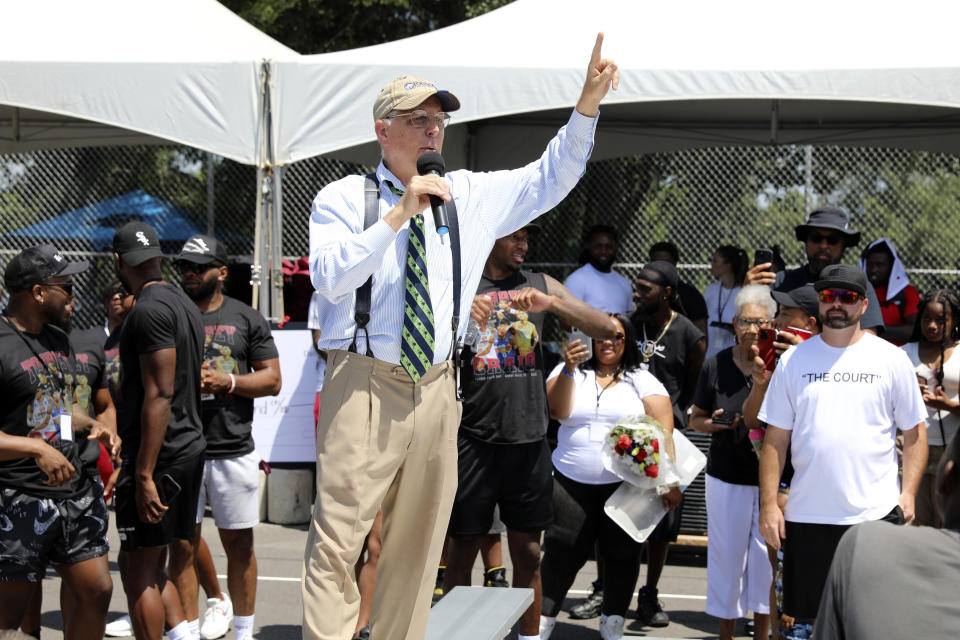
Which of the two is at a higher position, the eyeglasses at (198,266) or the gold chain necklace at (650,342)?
the eyeglasses at (198,266)

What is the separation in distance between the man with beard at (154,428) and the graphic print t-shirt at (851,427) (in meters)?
2.84

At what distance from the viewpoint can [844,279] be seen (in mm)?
4883

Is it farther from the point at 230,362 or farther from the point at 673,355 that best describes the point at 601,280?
the point at 230,362

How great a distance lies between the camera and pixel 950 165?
19.6 metres

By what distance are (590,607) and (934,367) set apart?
104 inches

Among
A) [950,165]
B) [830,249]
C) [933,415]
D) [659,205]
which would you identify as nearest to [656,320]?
[830,249]

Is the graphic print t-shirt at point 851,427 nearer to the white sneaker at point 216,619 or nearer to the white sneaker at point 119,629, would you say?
the white sneaker at point 216,619

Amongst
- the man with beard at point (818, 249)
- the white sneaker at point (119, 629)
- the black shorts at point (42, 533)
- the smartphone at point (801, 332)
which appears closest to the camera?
the black shorts at point (42, 533)

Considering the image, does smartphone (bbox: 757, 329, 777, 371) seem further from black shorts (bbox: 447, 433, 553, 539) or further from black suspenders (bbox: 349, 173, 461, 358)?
black suspenders (bbox: 349, 173, 461, 358)

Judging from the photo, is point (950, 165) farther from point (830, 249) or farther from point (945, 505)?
point (945, 505)

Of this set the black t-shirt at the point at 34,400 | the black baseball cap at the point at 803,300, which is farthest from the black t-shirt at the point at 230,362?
the black baseball cap at the point at 803,300

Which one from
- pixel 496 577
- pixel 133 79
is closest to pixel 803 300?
pixel 496 577

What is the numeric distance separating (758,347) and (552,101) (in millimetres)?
3228

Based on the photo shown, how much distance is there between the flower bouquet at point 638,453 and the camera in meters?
5.98
